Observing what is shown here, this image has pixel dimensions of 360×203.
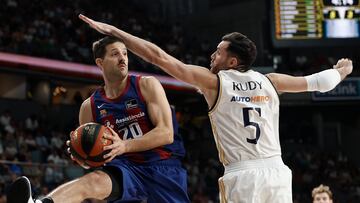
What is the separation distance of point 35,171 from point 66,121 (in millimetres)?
5993

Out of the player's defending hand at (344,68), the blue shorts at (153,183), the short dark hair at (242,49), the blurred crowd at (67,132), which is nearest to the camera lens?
the short dark hair at (242,49)

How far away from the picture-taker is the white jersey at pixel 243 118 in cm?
412

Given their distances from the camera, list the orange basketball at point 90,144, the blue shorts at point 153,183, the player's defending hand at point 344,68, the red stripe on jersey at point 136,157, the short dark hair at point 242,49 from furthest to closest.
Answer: the player's defending hand at point 344,68, the red stripe on jersey at point 136,157, the blue shorts at point 153,183, the short dark hair at point 242,49, the orange basketball at point 90,144

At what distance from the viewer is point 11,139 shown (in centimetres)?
1299

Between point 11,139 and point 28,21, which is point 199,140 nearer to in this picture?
point 28,21

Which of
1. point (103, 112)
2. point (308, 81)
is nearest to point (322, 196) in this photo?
point (308, 81)

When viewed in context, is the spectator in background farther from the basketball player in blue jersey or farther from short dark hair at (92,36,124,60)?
short dark hair at (92,36,124,60)

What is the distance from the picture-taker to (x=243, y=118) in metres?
4.12

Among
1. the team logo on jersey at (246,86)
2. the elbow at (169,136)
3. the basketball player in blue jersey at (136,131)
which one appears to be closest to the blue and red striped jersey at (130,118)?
the basketball player in blue jersey at (136,131)

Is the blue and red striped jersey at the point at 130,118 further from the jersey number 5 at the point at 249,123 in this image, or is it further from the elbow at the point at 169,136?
the jersey number 5 at the point at 249,123

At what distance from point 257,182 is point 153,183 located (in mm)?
778

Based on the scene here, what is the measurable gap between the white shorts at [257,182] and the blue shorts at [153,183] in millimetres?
393

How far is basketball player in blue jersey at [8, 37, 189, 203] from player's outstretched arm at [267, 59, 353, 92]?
791 mm

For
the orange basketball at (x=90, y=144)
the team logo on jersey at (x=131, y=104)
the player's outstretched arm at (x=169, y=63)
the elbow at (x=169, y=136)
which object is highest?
the player's outstretched arm at (x=169, y=63)
